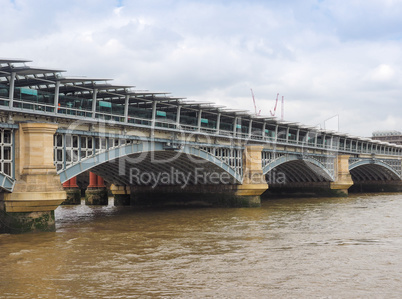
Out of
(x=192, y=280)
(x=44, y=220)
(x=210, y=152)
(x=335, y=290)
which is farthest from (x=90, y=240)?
(x=210, y=152)

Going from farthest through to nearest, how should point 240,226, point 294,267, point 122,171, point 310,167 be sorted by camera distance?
point 310,167, point 122,171, point 240,226, point 294,267

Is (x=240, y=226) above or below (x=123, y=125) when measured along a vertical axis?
below

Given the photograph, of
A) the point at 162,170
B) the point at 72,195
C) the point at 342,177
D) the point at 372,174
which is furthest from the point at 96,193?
the point at 372,174

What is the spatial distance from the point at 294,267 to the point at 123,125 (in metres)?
16.7

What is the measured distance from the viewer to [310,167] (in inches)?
2279

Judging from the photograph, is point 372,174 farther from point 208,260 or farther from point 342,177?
point 208,260

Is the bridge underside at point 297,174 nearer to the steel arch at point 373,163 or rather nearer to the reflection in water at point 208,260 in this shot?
the steel arch at point 373,163

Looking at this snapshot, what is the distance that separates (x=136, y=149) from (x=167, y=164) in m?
9.69

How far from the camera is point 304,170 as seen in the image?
197 feet

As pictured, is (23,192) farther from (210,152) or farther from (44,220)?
(210,152)

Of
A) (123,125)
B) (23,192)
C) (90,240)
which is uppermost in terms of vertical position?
(123,125)

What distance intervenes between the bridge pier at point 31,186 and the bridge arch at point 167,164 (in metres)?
7.14

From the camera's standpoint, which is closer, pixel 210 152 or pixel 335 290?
pixel 335 290

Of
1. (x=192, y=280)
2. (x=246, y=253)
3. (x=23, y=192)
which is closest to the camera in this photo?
(x=192, y=280)
